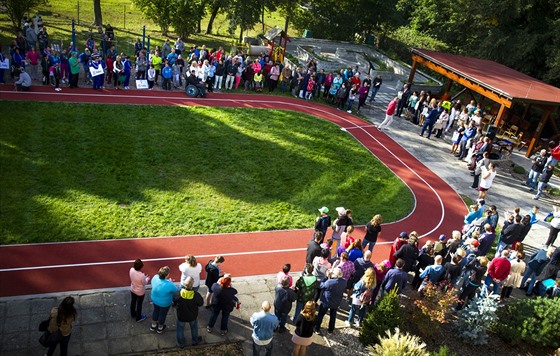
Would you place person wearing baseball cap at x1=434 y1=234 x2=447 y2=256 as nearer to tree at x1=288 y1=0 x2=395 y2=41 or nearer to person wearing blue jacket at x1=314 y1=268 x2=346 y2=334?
person wearing blue jacket at x1=314 y1=268 x2=346 y2=334

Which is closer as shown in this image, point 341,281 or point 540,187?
point 341,281

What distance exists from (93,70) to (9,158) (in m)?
6.90

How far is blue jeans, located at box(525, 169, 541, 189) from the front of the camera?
18919mm

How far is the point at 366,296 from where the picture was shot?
9922 millimetres

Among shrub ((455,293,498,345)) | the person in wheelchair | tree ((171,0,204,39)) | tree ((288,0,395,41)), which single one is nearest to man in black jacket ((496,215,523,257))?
shrub ((455,293,498,345))

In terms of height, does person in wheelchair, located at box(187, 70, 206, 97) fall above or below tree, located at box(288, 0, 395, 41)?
below

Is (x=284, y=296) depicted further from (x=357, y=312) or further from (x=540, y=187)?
(x=540, y=187)

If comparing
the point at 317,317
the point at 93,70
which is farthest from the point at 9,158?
the point at 317,317

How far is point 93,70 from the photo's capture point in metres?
19.6

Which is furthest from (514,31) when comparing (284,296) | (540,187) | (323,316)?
(284,296)

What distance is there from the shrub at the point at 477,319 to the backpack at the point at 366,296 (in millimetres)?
2437

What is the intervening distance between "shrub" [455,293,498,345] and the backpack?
2437mm

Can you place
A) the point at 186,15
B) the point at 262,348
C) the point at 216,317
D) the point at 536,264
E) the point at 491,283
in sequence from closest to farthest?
the point at 262,348 → the point at 216,317 → the point at 491,283 → the point at 536,264 → the point at 186,15

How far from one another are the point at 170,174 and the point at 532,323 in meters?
11.1
